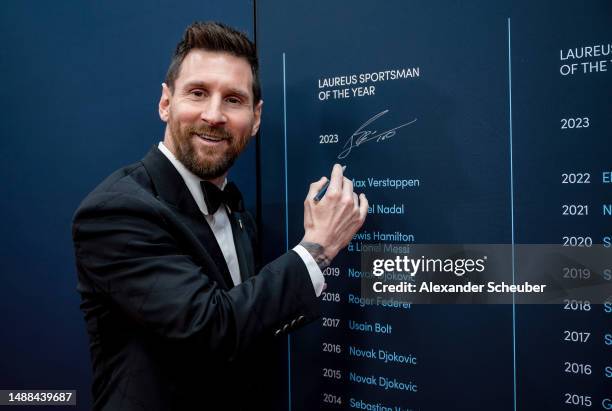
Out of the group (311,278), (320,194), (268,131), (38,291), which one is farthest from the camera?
→ (38,291)

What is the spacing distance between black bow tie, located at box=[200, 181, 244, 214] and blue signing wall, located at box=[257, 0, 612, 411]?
21 cm

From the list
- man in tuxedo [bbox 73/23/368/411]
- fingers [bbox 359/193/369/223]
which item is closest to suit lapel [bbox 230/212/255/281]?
man in tuxedo [bbox 73/23/368/411]

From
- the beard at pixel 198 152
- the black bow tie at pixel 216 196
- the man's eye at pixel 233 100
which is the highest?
the man's eye at pixel 233 100

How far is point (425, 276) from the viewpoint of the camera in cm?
128

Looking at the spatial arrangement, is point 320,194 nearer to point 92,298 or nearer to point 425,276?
point 425,276

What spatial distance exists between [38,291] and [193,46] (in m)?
1.02

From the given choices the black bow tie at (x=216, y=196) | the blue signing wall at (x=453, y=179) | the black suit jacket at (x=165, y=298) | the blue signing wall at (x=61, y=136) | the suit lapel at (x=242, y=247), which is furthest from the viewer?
the blue signing wall at (x=61, y=136)

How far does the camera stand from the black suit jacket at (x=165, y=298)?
99cm

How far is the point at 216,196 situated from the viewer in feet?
4.02

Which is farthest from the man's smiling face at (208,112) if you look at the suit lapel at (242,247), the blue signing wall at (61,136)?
the blue signing wall at (61,136)

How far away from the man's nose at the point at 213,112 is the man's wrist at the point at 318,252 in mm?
381

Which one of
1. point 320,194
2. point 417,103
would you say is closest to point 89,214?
point 320,194

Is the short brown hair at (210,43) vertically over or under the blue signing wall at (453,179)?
over
